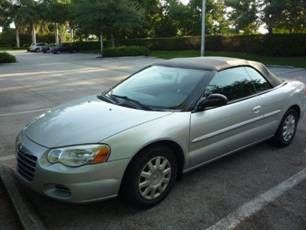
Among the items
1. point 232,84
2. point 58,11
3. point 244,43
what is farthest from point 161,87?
point 58,11

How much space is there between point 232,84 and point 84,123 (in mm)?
1982

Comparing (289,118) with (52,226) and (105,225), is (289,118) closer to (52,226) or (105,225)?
(105,225)

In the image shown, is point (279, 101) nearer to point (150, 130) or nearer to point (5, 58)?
point (150, 130)

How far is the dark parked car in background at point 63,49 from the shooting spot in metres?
45.3

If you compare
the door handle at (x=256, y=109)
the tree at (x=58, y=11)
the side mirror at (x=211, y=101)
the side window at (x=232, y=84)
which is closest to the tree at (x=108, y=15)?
the tree at (x=58, y=11)

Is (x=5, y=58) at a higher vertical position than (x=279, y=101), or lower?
lower

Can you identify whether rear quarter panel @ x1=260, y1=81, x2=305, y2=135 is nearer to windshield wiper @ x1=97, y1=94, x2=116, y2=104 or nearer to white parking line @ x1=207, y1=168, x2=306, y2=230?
white parking line @ x1=207, y1=168, x2=306, y2=230

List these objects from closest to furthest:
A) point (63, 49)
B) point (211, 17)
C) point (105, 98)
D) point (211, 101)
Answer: point (211, 101), point (105, 98), point (211, 17), point (63, 49)

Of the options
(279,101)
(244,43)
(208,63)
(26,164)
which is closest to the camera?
(26,164)

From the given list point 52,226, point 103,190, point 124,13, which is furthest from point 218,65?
point 124,13

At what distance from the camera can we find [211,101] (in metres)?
3.99

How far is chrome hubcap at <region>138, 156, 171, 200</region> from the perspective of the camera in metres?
3.52

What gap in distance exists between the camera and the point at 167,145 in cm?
370

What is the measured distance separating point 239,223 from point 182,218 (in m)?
0.52
